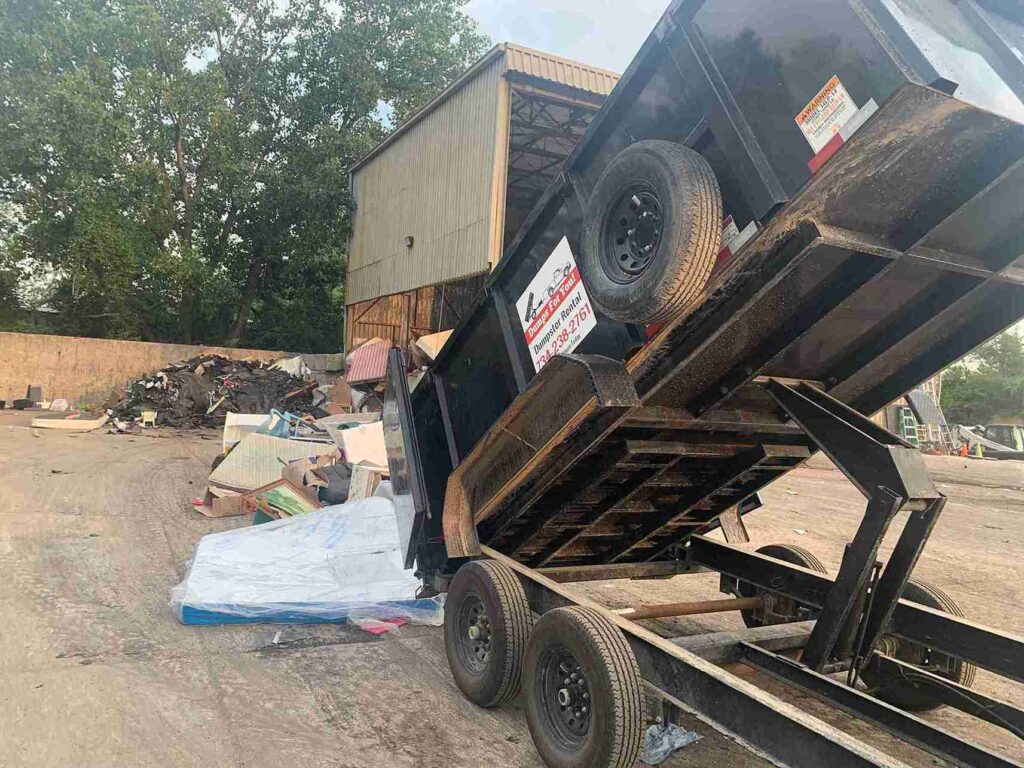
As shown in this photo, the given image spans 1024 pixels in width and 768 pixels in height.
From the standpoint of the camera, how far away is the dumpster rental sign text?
3168 millimetres

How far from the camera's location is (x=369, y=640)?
13.7 feet

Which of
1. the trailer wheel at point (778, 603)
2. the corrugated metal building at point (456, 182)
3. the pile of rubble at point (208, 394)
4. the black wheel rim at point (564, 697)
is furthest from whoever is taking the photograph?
the pile of rubble at point (208, 394)

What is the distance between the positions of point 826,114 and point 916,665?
2.67 metres

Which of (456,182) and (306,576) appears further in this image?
(456,182)

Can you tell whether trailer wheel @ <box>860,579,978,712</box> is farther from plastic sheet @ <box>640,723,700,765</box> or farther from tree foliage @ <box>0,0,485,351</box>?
tree foliage @ <box>0,0,485,351</box>

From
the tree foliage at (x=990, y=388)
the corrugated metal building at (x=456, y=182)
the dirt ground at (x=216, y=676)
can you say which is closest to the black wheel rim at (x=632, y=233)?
the dirt ground at (x=216, y=676)

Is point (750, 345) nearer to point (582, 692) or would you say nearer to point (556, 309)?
point (556, 309)

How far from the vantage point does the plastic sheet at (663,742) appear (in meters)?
2.93

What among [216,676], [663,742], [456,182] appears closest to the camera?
[663,742]

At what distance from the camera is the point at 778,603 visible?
3941mm

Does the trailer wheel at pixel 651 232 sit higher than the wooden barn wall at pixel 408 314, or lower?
lower

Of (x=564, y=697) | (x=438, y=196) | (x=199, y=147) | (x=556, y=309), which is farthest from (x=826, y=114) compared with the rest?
(x=199, y=147)

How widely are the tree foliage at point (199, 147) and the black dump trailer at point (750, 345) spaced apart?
20.8 meters

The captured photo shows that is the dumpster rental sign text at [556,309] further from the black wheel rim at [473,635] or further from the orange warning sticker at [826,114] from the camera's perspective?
the black wheel rim at [473,635]
